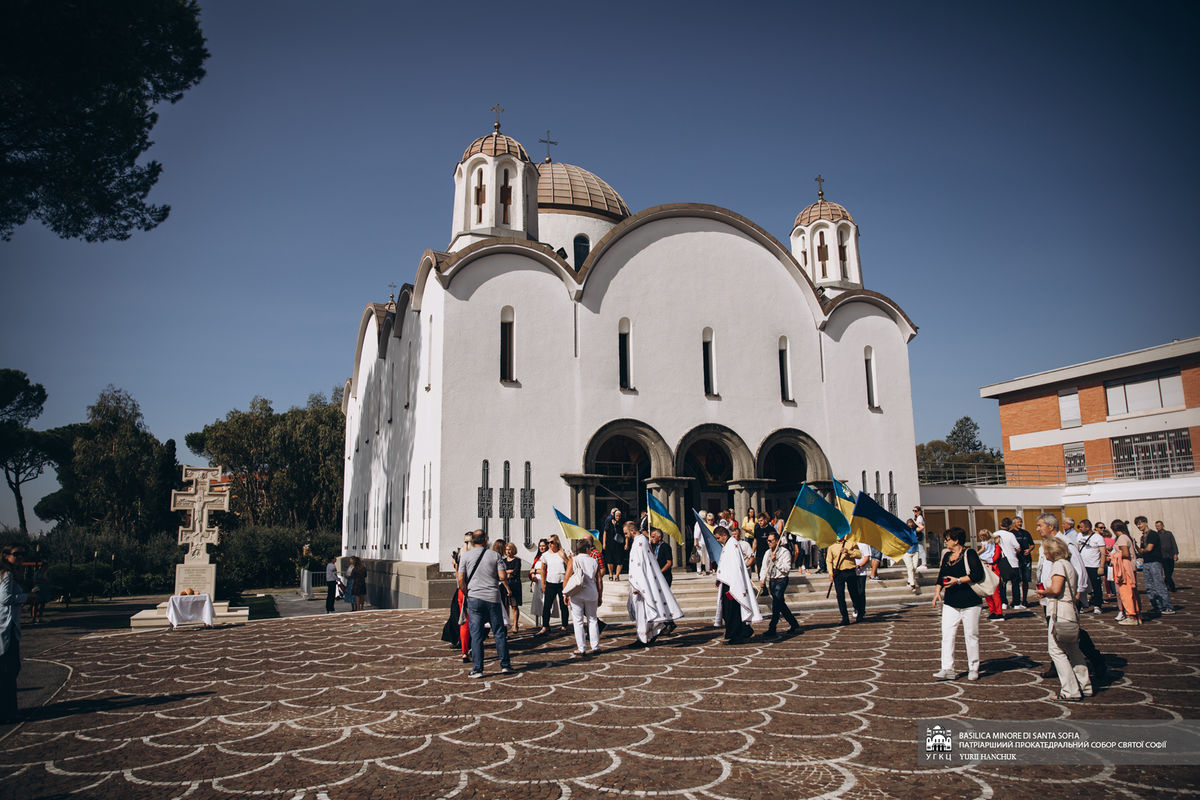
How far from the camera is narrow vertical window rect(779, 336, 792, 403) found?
23.4m

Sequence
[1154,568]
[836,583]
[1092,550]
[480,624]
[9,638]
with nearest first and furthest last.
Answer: [9,638] → [480,624] → [836,583] → [1154,568] → [1092,550]

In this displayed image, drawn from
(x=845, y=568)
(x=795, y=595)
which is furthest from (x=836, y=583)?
(x=795, y=595)

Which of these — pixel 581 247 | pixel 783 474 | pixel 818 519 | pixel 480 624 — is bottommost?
pixel 480 624

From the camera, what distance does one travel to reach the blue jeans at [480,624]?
862cm

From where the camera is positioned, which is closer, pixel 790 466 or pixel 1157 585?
pixel 1157 585

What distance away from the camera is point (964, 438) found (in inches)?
2598

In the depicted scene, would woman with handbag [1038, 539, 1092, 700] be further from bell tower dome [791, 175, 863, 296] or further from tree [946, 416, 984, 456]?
tree [946, 416, 984, 456]


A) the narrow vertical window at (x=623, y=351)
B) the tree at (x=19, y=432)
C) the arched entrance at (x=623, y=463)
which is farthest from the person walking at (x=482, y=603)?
the tree at (x=19, y=432)

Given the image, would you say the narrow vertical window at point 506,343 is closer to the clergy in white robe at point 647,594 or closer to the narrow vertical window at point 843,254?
the clergy in white robe at point 647,594

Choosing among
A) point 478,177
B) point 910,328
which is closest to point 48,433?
point 478,177

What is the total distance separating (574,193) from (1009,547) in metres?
19.1

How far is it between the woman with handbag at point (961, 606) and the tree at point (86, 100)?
49.1 ft

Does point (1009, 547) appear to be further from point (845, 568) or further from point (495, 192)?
point (495, 192)

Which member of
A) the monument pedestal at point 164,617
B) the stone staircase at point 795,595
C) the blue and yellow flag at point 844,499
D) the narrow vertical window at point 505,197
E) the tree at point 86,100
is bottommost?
the monument pedestal at point 164,617
